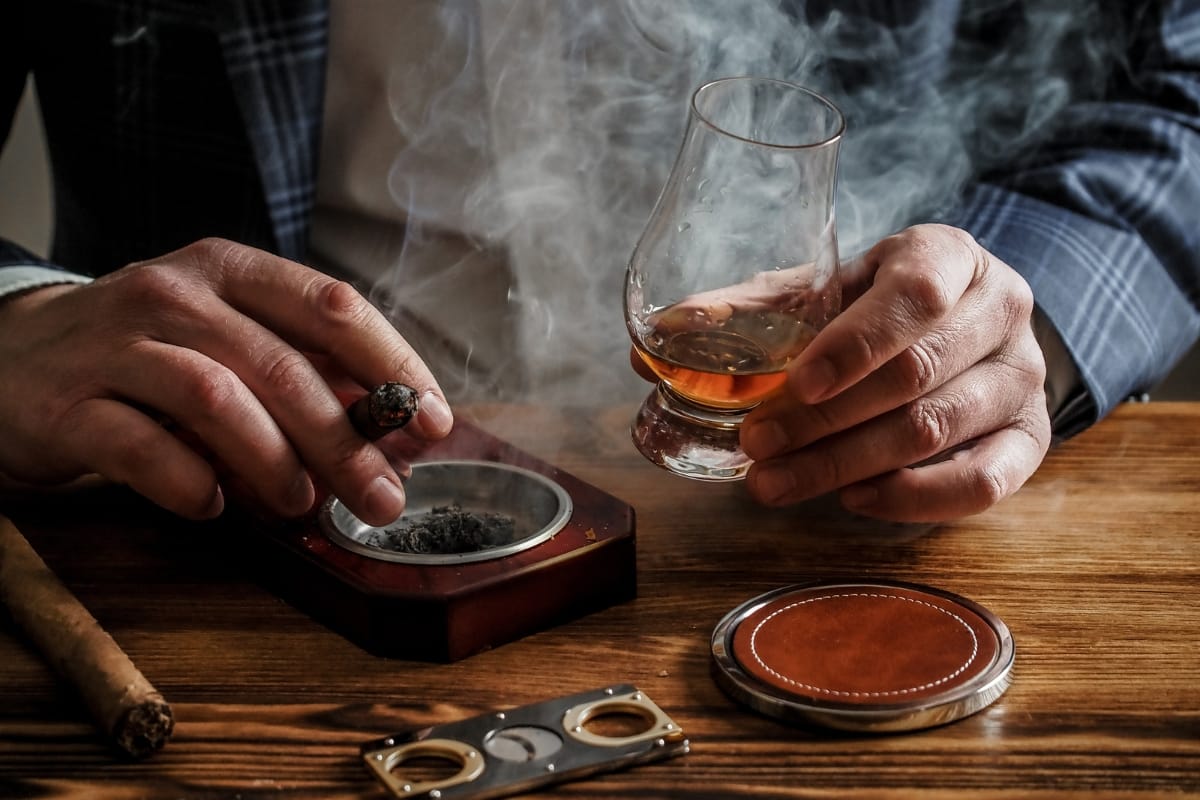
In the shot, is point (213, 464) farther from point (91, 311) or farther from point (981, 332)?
point (981, 332)

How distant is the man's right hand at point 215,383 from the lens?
4.84 ft

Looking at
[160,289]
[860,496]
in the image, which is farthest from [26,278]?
[860,496]

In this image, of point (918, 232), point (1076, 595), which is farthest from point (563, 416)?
point (1076, 595)

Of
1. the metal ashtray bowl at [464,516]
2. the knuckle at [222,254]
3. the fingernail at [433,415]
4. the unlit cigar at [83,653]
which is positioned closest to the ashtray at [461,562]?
the metal ashtray bowl at [464,516]

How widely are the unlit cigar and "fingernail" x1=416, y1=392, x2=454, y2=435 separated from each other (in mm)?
434

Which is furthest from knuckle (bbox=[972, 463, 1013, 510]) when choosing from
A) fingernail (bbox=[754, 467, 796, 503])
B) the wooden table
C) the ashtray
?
the ashtray

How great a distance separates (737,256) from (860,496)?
0.39m

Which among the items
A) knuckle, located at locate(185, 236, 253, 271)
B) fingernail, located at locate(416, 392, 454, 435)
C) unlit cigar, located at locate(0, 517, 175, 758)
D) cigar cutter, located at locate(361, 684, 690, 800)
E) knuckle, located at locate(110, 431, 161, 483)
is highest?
knuckle, located at locate(185, 236, 253, 271)

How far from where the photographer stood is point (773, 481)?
5.29 feet

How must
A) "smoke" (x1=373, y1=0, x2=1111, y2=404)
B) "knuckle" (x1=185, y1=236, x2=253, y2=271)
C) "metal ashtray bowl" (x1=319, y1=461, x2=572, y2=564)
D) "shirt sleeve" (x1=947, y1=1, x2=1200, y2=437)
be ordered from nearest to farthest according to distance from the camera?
"metal ashtray bowl" (x1=319, y1=461, x2=572, y2=564)
"knuckle" (x1=185, y1=236, x2=253, y2=271)
"shirt sleeve" (x1=947, y1=1, x2=1200, y2=437)
"smoke" (x1=373, y1=0, x2=1111, y2=404)

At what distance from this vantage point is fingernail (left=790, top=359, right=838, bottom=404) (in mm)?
1434

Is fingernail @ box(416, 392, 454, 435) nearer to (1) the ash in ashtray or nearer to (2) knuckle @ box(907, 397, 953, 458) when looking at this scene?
(1) the ash in ashtray

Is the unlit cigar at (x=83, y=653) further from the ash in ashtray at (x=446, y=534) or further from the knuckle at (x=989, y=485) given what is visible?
the knuckle at (x=989, y=485)

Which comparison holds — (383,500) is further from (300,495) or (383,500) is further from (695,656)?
(695,656)
